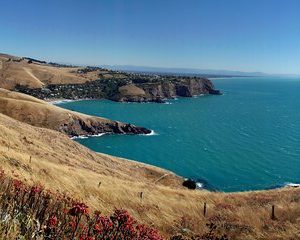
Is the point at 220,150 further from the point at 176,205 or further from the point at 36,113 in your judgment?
the point at 176,205

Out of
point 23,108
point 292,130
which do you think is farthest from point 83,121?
point 292,130

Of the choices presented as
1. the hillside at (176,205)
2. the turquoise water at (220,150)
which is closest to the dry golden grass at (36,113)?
the turquoise water at (220,150)

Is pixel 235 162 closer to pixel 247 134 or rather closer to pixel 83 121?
pixel 247 134

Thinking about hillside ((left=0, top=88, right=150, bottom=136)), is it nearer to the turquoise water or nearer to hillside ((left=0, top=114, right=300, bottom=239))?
the turquoise water

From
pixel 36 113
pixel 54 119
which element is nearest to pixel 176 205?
pixel 36 113

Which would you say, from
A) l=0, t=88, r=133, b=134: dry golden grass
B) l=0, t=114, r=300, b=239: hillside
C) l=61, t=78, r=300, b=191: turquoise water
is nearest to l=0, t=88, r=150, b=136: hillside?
l=0, t=88, r=133, b=134: dry golden grass

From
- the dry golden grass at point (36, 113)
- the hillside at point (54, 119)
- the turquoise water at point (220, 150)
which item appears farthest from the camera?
the hillside at point (54, 119)

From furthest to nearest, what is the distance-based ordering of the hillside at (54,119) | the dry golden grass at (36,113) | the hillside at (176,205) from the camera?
1. the hillside at (54,119)
2. the dry golden grass at (36,113)
3. the hillside at (176,205)

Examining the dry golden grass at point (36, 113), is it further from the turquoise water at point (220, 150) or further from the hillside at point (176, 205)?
the hillside at point (176, 205)
